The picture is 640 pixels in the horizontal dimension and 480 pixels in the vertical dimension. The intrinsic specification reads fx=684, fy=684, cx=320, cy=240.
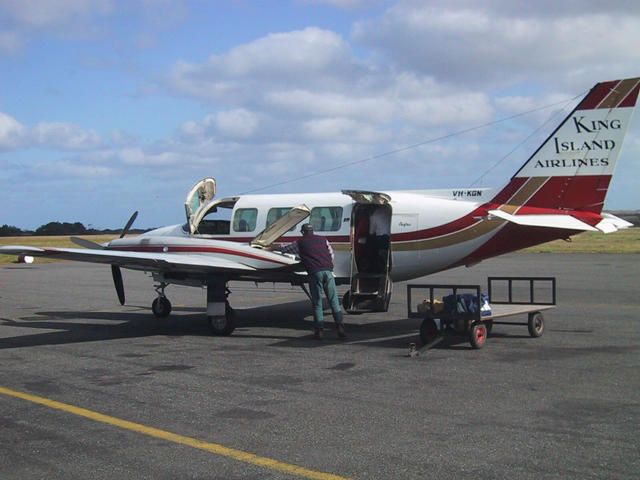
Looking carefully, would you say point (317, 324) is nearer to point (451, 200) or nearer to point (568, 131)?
point (451, 200)

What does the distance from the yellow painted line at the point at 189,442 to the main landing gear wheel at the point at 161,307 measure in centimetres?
817

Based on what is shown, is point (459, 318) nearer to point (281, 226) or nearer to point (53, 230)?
point (281, 226)

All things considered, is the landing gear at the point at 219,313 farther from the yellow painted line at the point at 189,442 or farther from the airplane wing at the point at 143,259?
the yellow painted line at the point at 189,442

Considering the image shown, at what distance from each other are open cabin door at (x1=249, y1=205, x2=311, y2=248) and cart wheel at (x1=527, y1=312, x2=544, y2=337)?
5193 millimetres

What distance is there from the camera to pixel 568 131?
540 inches

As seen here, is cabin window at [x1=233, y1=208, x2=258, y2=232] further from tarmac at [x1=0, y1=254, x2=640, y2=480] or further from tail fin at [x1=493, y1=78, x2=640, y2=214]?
tail fin at [x1=493, y1=78, x2=640, y2=214]

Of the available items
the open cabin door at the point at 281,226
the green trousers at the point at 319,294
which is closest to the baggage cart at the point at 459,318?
the green trousers at the point at 319,294

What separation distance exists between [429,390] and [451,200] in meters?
6.88

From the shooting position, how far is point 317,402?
828cm

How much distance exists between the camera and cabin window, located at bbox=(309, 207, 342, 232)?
15.5m

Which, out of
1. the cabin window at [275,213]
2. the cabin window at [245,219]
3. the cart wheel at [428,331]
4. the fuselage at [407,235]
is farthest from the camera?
the cabin window at [245,219]

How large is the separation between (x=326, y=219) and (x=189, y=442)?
30.9 ft

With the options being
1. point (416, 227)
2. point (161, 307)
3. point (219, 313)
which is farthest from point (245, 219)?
point (416, 227)

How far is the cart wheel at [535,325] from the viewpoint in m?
13.0
